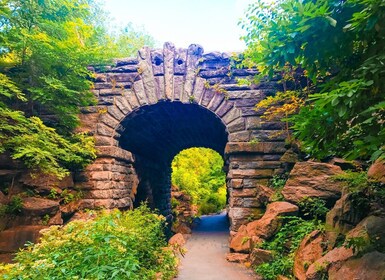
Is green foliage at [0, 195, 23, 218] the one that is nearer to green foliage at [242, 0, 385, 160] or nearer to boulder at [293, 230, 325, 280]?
boulder at [293, 230, 325, 280]

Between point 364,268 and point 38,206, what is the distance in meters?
5.86

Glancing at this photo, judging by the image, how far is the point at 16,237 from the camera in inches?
202

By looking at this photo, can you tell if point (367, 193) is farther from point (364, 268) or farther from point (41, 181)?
point (41, 181)

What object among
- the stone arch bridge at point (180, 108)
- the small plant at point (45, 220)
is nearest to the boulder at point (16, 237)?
the small plant at point (45, 220)

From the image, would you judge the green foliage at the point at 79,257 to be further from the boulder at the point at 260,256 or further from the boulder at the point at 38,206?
the boulder at the point at 38,206

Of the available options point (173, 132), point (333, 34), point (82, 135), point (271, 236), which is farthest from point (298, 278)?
point (173, 132)

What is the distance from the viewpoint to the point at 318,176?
528 centimetres

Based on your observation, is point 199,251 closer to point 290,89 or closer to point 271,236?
point 271,236

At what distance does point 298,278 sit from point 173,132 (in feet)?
24.9

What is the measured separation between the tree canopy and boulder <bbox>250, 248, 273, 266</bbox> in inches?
169

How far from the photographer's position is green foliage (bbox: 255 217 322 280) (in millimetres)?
4291

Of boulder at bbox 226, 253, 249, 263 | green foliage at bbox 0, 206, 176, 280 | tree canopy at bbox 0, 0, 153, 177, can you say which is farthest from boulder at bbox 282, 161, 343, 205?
tree canopy at bbox 0, 0, 153, 177

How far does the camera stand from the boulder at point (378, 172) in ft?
12.4

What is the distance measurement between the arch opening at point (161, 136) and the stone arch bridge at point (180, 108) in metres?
0.08
